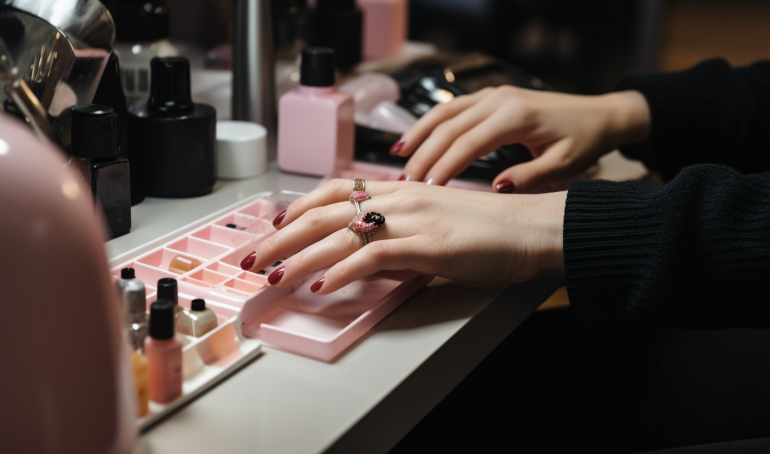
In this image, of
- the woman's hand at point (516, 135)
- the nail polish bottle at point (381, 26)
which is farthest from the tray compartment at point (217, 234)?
the nail polish bottle at point (381, 26)

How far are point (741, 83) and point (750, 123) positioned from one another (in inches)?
2.2

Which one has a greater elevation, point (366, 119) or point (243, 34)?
point (243, 34)

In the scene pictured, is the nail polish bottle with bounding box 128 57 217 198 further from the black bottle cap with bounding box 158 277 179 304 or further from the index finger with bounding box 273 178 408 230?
the black bottle cap with bounding box 158 277 179 304

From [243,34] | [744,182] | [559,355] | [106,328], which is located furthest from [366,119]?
[106,328]

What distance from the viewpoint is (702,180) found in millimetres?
607

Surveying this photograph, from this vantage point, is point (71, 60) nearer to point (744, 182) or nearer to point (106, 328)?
point (106, 328)

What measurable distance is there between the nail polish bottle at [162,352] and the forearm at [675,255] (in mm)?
319

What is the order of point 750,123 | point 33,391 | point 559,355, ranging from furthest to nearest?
point 750,123 → point 559,355 → point 33,391

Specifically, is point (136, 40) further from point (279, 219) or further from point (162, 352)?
point (162, 352)

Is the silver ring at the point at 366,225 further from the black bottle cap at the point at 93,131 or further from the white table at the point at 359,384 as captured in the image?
the black bottle cap at the point at 93,131

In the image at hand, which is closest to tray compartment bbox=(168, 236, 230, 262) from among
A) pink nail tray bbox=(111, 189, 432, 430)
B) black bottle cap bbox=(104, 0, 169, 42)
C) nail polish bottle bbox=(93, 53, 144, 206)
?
pink nail tray bbox=(111, 189, 432, 430)

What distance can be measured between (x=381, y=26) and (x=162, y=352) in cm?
110

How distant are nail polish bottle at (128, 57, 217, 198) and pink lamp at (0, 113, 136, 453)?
403mm

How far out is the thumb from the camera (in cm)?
77
